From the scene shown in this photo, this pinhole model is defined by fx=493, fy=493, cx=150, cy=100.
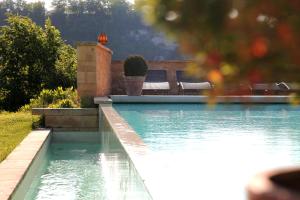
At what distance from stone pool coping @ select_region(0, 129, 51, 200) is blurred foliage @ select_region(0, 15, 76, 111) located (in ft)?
25.3

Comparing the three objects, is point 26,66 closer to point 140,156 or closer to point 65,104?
point 65,104

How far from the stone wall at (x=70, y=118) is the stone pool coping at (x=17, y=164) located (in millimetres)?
2397

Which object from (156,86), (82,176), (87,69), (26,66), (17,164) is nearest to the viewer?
(17,164)

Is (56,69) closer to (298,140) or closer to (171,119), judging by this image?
(171,119)

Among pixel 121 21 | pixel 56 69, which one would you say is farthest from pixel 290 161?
pixel 121 21

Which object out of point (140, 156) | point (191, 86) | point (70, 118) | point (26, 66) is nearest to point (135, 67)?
point (191, 86)

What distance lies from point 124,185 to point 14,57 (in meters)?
12.0

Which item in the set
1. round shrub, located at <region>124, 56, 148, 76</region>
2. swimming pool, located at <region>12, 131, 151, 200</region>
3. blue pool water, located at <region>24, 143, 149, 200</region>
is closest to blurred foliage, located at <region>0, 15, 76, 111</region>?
round shrub, located at <region>124, 56, 148, 76</region>

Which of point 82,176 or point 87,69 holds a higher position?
point 87,69

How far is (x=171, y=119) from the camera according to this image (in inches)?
429

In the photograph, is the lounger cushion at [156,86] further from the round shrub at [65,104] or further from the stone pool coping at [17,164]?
the stone pool coping at [17,164]

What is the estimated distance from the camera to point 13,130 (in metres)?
9.02

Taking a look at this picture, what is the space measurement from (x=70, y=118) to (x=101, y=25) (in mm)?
59050

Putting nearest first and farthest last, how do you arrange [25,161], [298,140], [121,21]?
[25,161] < [298,140] < [121,21]
